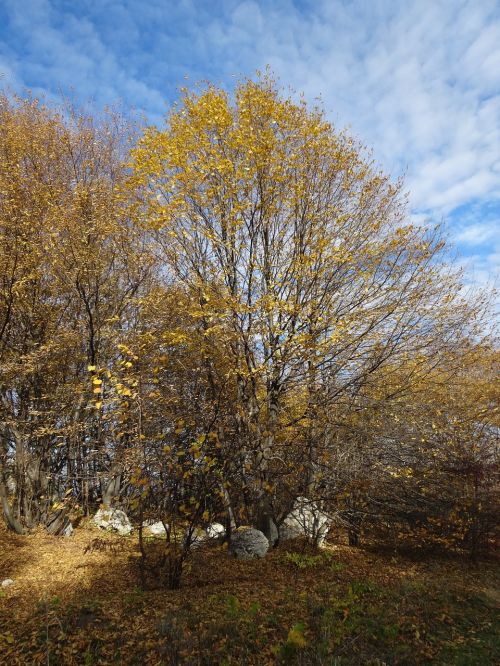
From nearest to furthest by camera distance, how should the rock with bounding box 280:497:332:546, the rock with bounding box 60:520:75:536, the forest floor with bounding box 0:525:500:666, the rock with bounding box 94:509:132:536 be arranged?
the forest floor with bounding box 0:525:500:666 → the rock with bounding box 280:497:332:546 → the rock with bounding box 60:520:75:536 → the rock with bounding box 94:509:132:536

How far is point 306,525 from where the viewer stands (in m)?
11.5

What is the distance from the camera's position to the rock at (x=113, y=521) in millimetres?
12906

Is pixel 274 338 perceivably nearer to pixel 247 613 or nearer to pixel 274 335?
pixel 274 335

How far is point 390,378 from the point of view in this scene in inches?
430

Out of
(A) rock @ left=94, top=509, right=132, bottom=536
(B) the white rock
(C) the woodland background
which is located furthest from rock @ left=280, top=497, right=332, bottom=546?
(B) the white rock

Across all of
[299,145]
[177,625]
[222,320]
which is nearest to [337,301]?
[222,320]

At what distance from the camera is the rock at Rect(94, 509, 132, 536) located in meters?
12.9

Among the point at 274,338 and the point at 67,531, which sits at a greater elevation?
the point at 274,338

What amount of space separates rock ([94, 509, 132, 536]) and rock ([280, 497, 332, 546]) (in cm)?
511

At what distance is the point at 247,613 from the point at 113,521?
8587 mm

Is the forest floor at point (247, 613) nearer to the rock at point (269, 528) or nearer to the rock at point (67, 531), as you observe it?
the rock at point (269, 528)

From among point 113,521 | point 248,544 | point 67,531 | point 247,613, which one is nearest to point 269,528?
point 248,544

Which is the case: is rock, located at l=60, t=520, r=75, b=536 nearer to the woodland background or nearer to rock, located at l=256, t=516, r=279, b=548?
the woodland background

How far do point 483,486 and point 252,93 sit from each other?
12.2 metres
